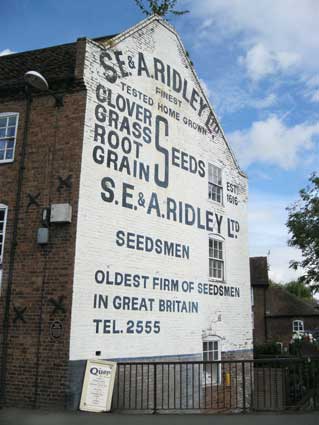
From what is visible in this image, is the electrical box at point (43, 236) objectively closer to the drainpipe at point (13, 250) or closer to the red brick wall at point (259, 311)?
the drainpipe at point (13, 250)

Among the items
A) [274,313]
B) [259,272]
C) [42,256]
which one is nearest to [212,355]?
[42,256]

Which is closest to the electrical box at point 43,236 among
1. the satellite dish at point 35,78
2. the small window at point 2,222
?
the small window at point 2,222

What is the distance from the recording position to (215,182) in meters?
16.9

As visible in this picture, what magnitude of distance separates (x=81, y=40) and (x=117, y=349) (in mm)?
8130

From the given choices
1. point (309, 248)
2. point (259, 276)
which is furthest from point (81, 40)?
point (259, 276)

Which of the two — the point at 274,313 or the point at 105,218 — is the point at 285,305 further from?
the point at 105,218

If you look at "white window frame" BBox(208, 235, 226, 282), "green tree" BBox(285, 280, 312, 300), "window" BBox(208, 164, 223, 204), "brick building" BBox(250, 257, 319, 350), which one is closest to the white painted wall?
"white window frame" BBox(208, 235, 226, 282)

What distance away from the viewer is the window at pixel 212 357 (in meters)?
15.0

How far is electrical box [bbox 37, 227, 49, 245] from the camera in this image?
1083 centimetres

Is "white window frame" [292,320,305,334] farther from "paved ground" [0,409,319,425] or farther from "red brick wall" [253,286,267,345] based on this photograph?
"paved ground" [0,409,319,425]

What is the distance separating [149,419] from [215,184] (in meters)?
9.67

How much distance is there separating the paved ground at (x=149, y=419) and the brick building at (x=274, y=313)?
99.6 ft

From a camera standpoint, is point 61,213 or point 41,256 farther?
point 41,256

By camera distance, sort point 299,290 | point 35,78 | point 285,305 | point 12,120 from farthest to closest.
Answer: point 299,290, point 285,305, point 12,120, point 35,78
